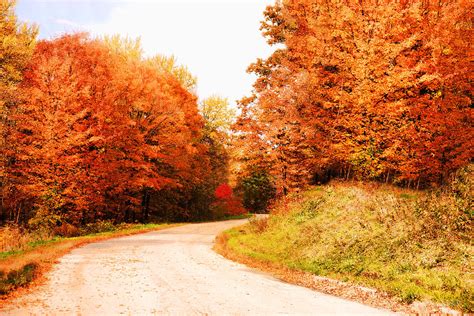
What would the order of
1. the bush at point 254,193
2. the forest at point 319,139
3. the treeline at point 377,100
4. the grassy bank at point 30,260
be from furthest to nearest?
the bush at point 254,193 → the treeline at point 377,100 → the forest at point 319,139 → the grassy bank at point 30,260

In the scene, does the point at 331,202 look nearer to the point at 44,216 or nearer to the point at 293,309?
the point at 293,309

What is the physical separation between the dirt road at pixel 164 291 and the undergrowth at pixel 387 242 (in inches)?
77.8

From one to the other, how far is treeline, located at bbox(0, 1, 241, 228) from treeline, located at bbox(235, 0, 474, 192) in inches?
377

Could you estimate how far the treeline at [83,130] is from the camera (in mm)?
22984

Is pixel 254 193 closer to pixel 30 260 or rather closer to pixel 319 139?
pixel 319 139

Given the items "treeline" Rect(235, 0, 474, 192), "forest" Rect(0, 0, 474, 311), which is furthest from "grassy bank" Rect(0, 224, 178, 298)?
"treeline" Rect(235, 0, 474, 192)

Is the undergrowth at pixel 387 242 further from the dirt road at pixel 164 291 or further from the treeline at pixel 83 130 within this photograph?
the treeline at pixel 83 130

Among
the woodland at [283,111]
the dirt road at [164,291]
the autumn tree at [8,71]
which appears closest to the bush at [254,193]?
the woodland at [283,111]

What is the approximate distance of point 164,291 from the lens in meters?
10.2

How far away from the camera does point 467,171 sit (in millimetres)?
16594

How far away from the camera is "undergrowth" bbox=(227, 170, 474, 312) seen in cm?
1045

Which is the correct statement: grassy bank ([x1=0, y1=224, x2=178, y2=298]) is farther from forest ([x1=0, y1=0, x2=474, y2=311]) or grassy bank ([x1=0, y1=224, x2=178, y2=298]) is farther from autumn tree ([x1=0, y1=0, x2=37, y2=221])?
autumn tree ([x1=0, y1=0, x2=37, y2=221])

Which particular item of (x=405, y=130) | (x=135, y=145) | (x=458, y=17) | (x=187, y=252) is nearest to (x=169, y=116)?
(x=135, y=145)

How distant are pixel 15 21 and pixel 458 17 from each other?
99.1 ft
